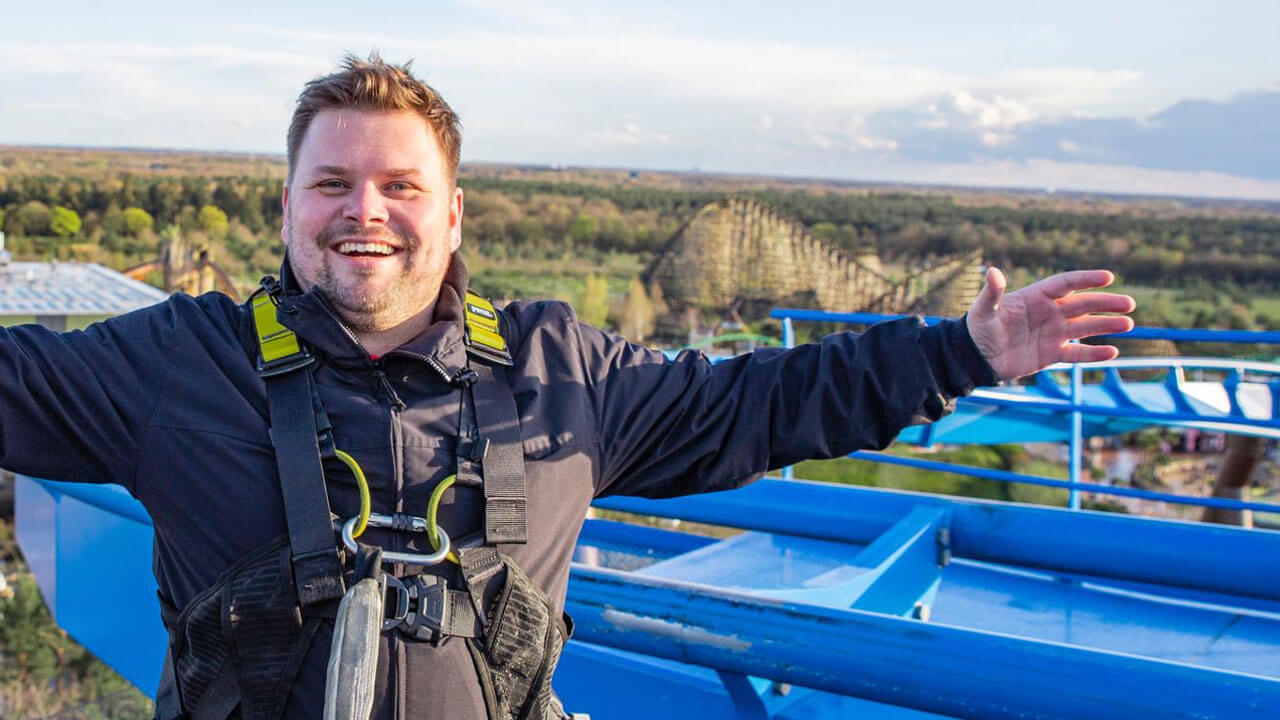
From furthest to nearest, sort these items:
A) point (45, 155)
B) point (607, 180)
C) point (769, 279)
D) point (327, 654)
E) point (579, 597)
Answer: point (607, 180) → point (45, 155) → point (769, 279) → point (579, 597) → point (327, 654)

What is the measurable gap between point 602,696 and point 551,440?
1.03 m

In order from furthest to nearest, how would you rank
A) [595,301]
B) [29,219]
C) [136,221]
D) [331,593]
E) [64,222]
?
[136,221] < [64,222] < [29,219] < [595,301] < [331,593]

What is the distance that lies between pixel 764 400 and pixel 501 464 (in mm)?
486

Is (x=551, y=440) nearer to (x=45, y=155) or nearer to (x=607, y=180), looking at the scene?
(x=45, y=155)

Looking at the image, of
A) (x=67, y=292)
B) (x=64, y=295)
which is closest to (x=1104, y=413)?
(x=64, y=295)

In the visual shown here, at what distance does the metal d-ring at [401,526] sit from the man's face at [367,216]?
36cm

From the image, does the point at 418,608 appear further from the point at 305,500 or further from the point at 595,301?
the point at 595,301

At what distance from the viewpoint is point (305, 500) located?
1.58 m

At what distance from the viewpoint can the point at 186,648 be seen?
5.35 ft

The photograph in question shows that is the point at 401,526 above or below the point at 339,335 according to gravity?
below

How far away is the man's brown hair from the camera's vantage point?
1805 millimetres

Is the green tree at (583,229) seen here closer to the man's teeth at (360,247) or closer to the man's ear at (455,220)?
the man's ear at (455,220)

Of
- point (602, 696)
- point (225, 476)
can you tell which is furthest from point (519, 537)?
point (602, 696)

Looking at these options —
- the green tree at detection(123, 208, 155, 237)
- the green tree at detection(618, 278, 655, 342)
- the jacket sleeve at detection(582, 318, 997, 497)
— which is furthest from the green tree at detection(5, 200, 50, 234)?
the jacket sleeve at detection(582, 318, 997, 497)
